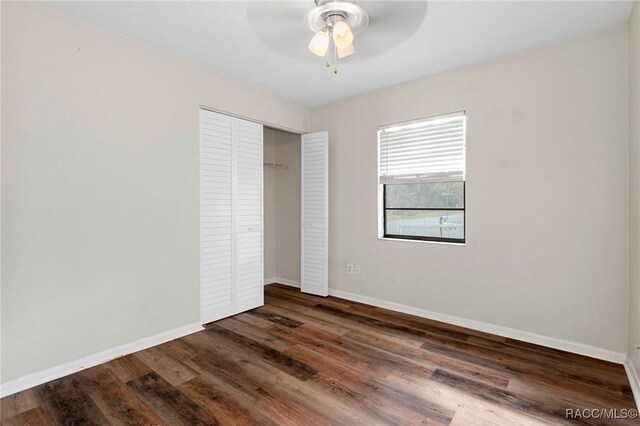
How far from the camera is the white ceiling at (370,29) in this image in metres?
2.23

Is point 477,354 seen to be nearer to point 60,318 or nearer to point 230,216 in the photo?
point 230,216

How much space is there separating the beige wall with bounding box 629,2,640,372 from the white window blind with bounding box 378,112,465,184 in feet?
4.04

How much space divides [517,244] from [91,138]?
3708mm

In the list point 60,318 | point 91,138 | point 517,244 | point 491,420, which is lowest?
point 491,420

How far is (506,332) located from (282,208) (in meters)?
3.35

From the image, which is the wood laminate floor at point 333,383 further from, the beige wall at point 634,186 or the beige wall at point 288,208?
the beige wall at point 288,208

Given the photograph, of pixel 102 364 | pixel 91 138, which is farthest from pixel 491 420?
pixel 91 138

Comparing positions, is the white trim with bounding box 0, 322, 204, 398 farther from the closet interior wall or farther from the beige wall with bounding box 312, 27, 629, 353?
the beige wall with bounding box 312, 27, 629, 353

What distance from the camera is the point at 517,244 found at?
2.90 metres

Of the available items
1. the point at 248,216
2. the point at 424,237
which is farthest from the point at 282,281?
the point at 424,237

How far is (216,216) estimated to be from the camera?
337cm

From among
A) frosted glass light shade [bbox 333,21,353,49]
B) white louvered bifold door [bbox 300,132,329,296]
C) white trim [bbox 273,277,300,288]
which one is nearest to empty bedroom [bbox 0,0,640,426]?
frosted glass light shade [bbox 333,21,353,49]

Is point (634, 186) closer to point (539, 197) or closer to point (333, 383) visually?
point (539, 197)

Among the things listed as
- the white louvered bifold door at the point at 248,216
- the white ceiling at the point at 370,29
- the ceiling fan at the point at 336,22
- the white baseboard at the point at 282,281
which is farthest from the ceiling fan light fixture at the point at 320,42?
the white baseboard at the point at 282,281
